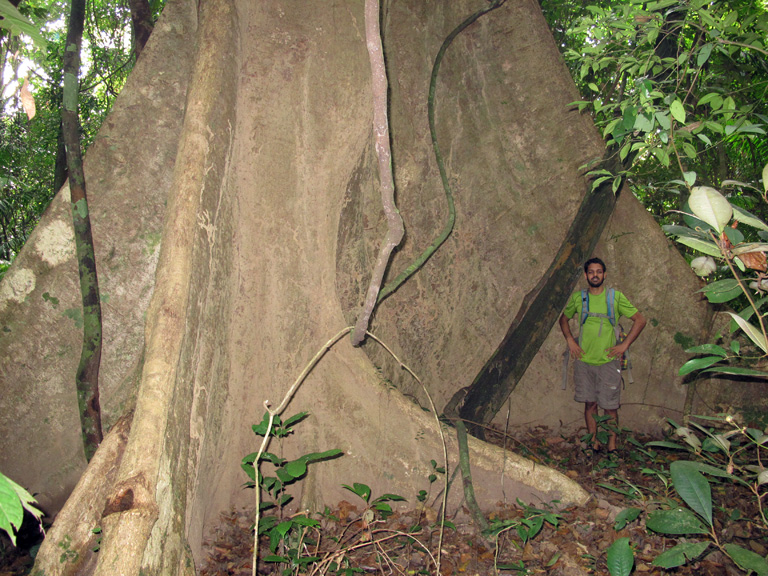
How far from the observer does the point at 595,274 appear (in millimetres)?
4129

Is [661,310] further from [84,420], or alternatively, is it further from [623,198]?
[84,420]

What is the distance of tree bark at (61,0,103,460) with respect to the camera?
9.57 feet

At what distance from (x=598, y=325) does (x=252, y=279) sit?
2829 mm

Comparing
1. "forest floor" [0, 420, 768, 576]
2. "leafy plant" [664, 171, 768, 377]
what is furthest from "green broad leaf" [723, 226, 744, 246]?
"forest floor" [0, 420, 768, 576]

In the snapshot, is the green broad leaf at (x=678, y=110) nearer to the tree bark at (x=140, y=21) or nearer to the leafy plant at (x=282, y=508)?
the leafy plant at (x=282, y=508)

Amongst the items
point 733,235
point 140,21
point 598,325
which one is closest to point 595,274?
point 598,325

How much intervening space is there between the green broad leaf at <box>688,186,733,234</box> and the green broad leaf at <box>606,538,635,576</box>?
84 cm

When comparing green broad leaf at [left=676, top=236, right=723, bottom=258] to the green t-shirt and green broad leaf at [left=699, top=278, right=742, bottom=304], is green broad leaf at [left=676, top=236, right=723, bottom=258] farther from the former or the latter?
the green t-shirt

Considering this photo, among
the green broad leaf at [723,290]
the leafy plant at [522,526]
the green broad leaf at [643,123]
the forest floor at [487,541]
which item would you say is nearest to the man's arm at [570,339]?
the forest floor at [487,541]

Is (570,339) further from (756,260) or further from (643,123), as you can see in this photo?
(756,260)

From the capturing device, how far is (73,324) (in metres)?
3.05

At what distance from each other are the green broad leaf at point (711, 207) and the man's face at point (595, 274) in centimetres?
288

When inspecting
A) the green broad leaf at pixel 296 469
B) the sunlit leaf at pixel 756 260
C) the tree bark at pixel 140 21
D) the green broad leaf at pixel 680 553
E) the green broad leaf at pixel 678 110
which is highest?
the tree bark at pixel 140 21

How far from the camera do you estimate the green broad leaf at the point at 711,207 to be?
1.33 metres
